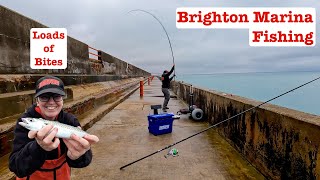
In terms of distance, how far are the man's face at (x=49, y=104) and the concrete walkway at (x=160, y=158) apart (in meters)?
2.23

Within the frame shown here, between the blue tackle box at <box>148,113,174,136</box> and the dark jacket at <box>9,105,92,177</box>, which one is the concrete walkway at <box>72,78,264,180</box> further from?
the dark jacket at <box>9,105,92,177</box>

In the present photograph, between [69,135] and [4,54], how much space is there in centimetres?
608

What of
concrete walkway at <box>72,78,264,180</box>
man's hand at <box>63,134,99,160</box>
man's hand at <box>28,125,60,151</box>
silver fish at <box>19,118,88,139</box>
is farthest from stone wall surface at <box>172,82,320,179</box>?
man's hand at <box>28,125,60,151</box>

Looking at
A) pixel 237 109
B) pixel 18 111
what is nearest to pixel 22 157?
pixel 18 111

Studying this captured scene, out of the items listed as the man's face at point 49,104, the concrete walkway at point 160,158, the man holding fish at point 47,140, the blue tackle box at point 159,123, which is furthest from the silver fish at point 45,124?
the blue tackle box at point 159,123

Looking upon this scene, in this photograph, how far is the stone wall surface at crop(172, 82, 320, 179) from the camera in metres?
3.04

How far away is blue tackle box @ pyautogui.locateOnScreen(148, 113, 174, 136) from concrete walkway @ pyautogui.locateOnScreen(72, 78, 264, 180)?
17cm

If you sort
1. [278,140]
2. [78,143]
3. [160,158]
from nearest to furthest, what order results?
[78,143] < [278,140] < [160,158]

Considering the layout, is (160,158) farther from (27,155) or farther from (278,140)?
(27,155)

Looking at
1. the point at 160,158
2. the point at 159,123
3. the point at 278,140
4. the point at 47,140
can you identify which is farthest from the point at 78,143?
the point at 159,123

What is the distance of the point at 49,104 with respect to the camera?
6.95 feet

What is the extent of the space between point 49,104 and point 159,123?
4.80 m

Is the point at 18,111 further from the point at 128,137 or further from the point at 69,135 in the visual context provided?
the point at 69,135

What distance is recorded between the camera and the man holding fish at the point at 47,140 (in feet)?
5.56
